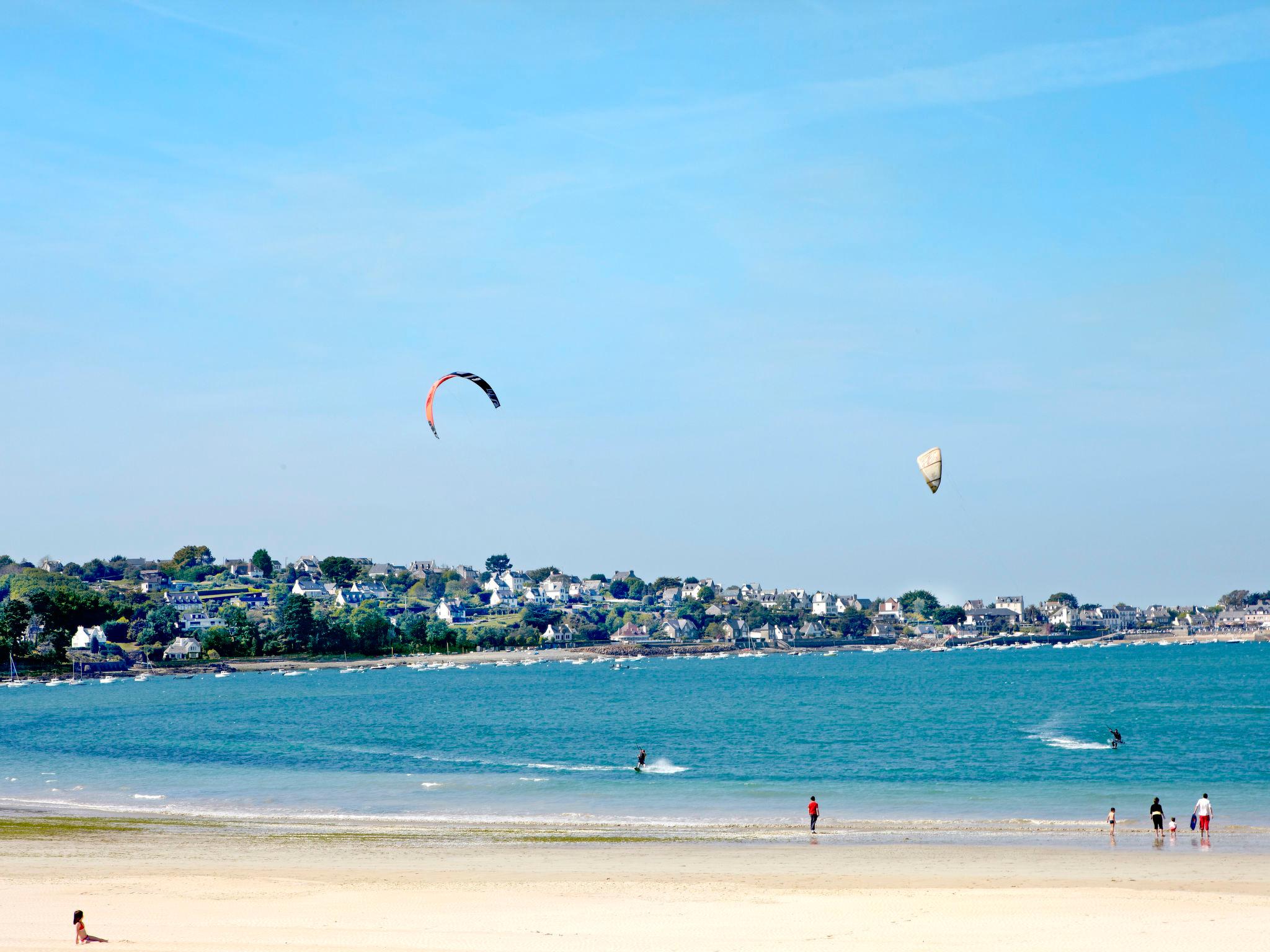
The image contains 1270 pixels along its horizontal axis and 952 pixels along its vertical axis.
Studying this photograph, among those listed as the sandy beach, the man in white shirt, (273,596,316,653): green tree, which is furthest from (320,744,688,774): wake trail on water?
(273,596,316,653): green tree

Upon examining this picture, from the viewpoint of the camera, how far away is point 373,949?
17438 millimetres

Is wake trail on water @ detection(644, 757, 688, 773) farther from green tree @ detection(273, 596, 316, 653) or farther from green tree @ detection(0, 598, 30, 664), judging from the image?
green tree @ detection(273, 596, 316, 653)

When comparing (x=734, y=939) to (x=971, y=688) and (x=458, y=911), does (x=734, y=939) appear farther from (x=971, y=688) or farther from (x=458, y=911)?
(x=971, y=688)

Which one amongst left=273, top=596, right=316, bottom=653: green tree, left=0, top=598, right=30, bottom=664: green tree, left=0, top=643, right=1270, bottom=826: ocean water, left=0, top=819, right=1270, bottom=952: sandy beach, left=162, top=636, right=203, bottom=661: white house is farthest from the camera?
left=273, top=596, right=316, bottom=653: green tree

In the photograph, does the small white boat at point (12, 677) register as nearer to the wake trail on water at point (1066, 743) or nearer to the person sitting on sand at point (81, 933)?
the wake trail on water at point (1066, 743)

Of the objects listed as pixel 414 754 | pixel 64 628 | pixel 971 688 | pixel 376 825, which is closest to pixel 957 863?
pixel 376 825

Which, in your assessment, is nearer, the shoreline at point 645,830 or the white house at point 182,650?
the shoreline at point 645,830

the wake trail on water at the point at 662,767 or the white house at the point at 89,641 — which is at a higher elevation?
the wake trail on water at the point at 662,767

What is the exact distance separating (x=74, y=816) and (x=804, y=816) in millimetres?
21165

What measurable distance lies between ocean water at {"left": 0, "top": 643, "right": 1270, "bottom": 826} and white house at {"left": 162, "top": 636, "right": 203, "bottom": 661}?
2668 inches

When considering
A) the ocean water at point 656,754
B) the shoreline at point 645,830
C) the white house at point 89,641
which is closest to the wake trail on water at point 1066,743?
the ocean water at point 656,754

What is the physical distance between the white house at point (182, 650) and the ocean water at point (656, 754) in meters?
67.8

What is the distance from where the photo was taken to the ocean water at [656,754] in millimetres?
36406

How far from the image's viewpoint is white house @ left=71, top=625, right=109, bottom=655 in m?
175
